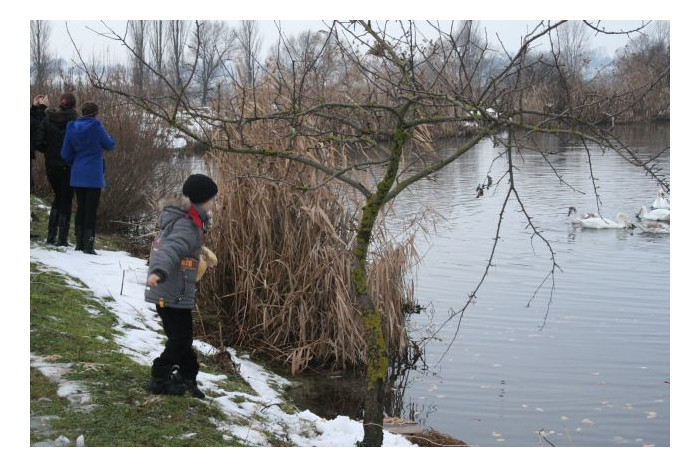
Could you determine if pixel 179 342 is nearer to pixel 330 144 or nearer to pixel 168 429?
pixel 168 429

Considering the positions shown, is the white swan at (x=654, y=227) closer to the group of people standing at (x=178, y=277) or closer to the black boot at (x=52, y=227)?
the black boot at (x=52, y=227)

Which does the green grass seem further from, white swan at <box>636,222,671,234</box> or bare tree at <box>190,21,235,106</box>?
white swan at <box>636,222,671,234</box>

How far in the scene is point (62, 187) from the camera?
373 inches

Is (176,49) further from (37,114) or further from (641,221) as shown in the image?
(641,221)

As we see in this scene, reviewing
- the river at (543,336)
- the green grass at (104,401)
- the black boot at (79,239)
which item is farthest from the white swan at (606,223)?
the green grass at (104,401)

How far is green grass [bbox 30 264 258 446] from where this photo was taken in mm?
4547

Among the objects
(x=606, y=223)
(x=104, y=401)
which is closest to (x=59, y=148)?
(x=104, y=401)

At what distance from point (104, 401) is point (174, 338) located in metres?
0.54

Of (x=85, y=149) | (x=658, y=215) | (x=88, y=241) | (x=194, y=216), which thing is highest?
(x=85, y=149)

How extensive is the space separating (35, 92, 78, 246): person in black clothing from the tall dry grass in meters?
2.21

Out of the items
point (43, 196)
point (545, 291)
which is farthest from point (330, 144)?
point (43, 196)

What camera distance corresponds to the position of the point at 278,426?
18.0 ft

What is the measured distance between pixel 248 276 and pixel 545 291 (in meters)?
4.64

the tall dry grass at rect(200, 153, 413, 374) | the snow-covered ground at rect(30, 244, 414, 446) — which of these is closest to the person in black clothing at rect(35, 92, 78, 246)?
the snow-covered ground at rect(30, 244, 414, 446)
